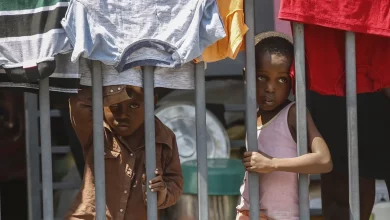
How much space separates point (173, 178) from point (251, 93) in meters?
0.56

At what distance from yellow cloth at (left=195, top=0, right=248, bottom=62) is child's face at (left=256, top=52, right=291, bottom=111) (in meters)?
0.23

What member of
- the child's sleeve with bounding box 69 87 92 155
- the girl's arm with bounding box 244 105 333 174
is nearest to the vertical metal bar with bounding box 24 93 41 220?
the child's sleeve with bounding box 69 87 92 155

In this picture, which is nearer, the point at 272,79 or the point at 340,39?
the point at 340,39

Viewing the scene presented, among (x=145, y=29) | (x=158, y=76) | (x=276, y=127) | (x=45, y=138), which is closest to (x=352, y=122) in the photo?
(x=276, y=127)

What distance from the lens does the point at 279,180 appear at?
3682 mm

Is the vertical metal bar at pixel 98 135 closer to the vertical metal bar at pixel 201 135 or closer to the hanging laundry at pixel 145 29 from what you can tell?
the hanging laundry at pixel 145 29

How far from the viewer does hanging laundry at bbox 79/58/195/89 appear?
3373 millimetres

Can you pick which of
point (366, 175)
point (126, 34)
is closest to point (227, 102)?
point (366, 175)

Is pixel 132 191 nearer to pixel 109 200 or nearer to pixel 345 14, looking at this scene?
pixel 109 200

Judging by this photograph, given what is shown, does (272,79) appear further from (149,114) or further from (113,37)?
(113,37)

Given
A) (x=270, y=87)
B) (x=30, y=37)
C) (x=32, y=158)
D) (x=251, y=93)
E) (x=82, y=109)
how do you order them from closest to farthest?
1. (x=30, y=37)
2. (x=251, y=93)
3. (x=82, y=109)
4. (x=270, y=87)
5. (x=32, y=158)

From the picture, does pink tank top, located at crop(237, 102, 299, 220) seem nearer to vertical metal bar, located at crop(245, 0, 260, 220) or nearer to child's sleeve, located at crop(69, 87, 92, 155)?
vertical metal bar, located at crop(245, 0, 260, 220)

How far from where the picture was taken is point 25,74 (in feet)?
10.8

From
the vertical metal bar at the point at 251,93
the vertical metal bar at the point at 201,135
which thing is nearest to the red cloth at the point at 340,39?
the vertical metal bar at the point at 251,93
